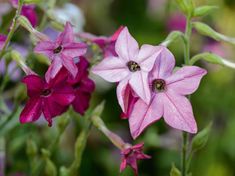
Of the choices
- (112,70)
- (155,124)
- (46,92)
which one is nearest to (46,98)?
(46,92)

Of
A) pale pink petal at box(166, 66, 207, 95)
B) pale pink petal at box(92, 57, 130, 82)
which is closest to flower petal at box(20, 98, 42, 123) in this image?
pale pink petal at box(92, 57, 130, 82)

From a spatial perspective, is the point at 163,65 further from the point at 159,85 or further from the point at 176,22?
the point at 176,22

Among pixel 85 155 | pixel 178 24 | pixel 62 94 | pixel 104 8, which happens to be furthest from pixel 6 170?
pixel 104 8

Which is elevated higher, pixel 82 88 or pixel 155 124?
pixel 82 88

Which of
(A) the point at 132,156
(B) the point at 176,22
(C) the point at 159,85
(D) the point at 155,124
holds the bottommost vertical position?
(D) the point at 155,124

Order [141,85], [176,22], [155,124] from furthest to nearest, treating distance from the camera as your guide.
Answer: [176,22]
[155,124]
[141,85]

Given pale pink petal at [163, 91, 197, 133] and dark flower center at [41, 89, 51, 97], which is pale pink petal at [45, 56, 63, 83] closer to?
dark flower center at [41, 89, 51, 97]

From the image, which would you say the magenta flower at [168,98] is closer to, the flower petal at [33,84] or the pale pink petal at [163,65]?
the pale pink petal at [163,65]
